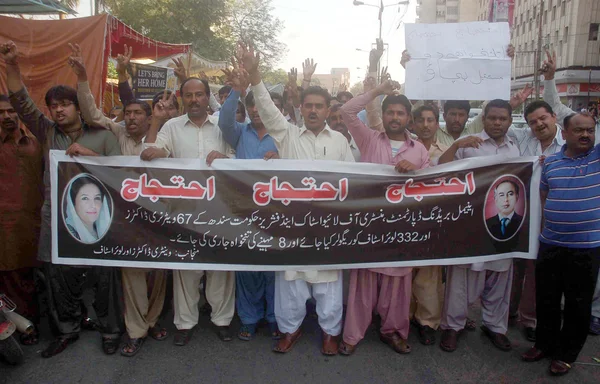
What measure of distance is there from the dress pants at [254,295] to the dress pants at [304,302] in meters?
0.25

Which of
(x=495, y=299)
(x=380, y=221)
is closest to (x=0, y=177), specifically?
(x=380, y=221)

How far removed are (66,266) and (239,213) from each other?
1376mm

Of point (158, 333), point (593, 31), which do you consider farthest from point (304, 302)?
point (593, 31)

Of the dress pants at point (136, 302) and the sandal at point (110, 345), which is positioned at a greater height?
the dress pants at point (136, 302)

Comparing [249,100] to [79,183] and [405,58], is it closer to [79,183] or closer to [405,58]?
[405,58]

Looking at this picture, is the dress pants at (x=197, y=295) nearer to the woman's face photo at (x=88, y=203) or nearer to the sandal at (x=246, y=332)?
the sandal at (x=246, y=332)

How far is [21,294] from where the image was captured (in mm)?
3793

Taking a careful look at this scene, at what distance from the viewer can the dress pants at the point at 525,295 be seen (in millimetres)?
3854

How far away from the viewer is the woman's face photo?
3.51 m

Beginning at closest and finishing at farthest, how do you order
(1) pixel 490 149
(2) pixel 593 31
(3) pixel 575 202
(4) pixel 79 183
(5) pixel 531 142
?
(3) pixel 575 202 → (4) pixel 79 183 → (1) pixel 490 149 → (5) pixel 531 142 → (2) pixel 593 31

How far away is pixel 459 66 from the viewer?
13.0 feet

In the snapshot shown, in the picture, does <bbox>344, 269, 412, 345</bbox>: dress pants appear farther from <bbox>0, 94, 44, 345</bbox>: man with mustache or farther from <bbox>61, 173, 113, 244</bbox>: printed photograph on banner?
<bbox>0, 94, 44, 345</bbox>: man with mustache

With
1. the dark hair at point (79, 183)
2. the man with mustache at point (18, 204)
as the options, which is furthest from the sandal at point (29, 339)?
the dark hair at point (79, 183)

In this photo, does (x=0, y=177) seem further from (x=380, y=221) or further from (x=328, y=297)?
(x=380, y=221)
